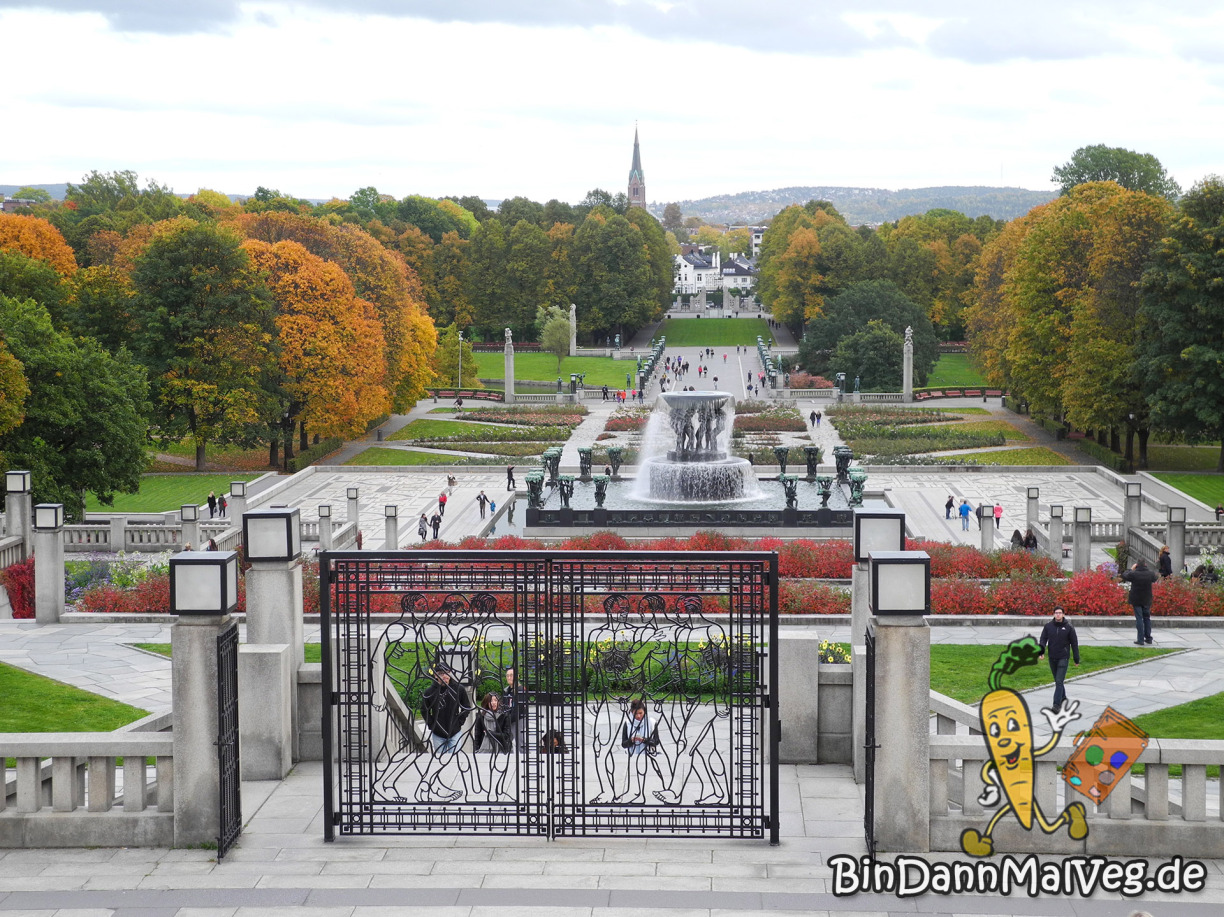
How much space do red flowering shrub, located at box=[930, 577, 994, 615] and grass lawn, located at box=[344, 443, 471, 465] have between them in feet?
98.5

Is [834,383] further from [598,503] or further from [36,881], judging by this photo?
[36,881]

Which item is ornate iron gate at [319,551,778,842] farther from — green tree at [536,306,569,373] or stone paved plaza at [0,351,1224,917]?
green tree at [536,306,569,373]

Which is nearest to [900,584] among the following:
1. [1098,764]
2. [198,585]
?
[1098,764]

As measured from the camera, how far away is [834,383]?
77000 millimetres

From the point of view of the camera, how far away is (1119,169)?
3329 inches

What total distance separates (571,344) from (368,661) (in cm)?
8550

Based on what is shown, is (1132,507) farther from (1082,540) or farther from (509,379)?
(509,379)

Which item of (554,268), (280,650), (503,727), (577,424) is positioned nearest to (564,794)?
(503,727)

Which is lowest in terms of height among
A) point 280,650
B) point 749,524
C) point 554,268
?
point 749,524

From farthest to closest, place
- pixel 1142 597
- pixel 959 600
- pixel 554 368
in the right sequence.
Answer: pixel 554 368, pixel 959 600, pixel 1142 597

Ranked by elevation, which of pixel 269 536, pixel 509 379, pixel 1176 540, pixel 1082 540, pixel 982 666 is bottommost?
pixel 982 666

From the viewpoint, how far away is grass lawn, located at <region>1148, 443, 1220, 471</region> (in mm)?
48531

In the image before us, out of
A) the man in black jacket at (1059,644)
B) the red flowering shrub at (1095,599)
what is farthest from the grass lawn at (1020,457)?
the man in black jacket at (1059,644)

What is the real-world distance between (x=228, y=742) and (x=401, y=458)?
43.2m
